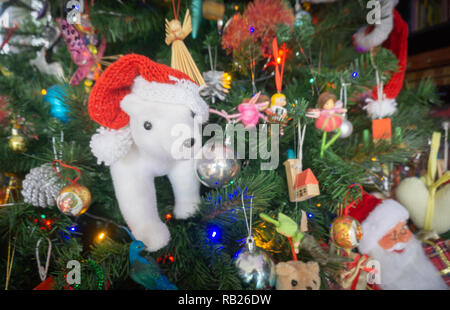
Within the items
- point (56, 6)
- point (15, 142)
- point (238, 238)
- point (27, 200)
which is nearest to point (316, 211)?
point (238, 238)

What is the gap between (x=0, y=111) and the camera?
563 millimetres

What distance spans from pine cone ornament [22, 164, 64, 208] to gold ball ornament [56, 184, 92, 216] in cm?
3

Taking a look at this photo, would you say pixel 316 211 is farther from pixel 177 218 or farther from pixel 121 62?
pixel 121 62

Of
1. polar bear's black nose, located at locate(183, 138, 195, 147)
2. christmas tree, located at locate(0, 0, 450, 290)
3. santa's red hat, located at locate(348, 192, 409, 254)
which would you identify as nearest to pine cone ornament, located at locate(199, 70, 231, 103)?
christmas tree, located at locate(0, 0, 450, 290)

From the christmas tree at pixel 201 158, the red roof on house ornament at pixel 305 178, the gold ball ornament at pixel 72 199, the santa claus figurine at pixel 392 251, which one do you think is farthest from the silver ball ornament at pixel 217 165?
the santa claus figurine at pixel 392 251

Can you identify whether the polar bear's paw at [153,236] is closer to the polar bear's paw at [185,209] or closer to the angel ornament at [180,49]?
the polar bear's paw at [185,209]

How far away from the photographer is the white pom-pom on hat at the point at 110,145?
1.47 feet

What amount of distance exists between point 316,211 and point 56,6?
2.63 ft

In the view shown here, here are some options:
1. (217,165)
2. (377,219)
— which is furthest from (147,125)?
(377,219)

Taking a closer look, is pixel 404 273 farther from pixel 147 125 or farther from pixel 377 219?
pixel 147 125

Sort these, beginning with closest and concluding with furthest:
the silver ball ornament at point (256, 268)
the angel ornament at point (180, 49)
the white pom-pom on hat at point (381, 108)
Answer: the silver ball ornament at point (256, 268) < the angel ornament at point (180, 49) < the white pom-pom on hat at point (381, 108)

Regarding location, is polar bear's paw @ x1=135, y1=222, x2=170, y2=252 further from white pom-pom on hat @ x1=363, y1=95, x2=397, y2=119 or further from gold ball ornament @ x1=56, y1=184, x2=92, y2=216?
white pom-pom on hat @ x1=363, y1=95, x2=397, y2=119

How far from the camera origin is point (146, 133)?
1.41 feet

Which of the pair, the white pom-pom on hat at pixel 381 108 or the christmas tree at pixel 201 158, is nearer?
the christmas tree at pixel 201 158
